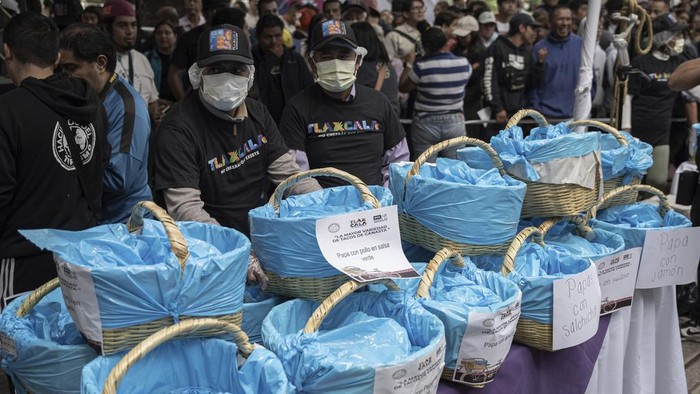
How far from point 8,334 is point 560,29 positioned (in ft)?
19.8

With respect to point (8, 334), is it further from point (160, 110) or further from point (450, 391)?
point (160, 110)

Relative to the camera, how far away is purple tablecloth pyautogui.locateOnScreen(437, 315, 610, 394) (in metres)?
2.06

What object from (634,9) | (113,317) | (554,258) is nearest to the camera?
(113,317)

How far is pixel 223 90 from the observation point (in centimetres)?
259

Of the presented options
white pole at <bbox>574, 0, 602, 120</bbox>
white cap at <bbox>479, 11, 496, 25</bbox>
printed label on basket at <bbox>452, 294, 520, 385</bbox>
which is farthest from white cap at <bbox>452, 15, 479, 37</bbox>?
printed label on basket at <bbox>452, 294, 520, 385</bbox>

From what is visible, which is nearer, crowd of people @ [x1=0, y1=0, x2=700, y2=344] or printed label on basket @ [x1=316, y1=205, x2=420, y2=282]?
printed label on basket @ [x1=316, y1=205, x2=420, y2=282]

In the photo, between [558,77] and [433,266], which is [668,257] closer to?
[433,266]

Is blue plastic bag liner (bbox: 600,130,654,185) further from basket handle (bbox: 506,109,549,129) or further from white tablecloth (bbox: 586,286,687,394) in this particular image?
white tablecloth (bbox: 586,286,687,394)

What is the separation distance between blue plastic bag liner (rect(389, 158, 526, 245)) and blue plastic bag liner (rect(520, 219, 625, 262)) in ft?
1.22

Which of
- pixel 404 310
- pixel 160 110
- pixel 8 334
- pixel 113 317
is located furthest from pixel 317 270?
pixel 160 110

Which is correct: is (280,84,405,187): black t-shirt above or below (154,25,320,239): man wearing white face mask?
below

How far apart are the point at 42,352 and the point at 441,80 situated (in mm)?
4637

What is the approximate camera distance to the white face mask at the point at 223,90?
8.48 ft

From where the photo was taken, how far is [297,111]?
10.7 feet
